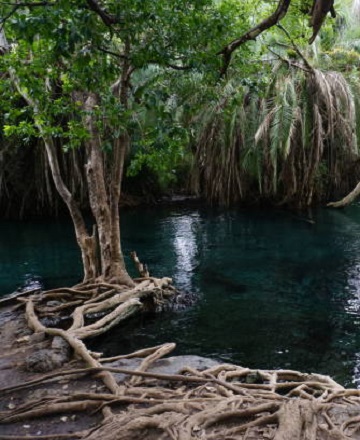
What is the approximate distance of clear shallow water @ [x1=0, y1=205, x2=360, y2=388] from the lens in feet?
22.8

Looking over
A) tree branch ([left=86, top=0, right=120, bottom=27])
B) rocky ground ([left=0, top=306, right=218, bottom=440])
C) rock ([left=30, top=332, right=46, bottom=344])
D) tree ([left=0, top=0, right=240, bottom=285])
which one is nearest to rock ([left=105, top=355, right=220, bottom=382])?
rocky ground ([left=0, top=306, right=218, bottom=440])

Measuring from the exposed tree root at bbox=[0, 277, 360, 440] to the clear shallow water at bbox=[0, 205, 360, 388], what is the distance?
4.07ft

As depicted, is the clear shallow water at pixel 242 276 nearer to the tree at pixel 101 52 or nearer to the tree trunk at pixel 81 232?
the tree trunk at pixel 81 232

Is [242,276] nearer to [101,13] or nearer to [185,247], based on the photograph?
[185,247]

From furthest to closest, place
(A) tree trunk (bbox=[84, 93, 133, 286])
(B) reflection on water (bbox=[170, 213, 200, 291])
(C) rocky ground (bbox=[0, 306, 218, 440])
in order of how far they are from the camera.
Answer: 1. (B) reflection on water (bbox=[170, 213, 200, 291])
2. (A) tree trunk (bbox=[84, 93, 133, 286])
3. (C) rocky ground (bbox=[0, 306, 218, 440])

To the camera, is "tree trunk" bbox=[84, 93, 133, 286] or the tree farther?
"tree trunk" bbox=[84, 93, 133, 286]

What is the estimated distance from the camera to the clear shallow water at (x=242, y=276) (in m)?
6.95

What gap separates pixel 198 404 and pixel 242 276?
6.43m

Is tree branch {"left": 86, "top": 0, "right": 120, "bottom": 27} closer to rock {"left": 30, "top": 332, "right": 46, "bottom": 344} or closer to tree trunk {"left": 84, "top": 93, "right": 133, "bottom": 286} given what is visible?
rock {"left": 30, "top": 332, "right": 46, "bottom": 344}

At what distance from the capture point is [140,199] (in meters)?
21.1

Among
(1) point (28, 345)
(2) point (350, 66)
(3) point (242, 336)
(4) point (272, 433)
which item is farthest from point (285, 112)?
(4) point (272, 433)

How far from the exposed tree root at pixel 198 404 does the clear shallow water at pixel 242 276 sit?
1.24 metres

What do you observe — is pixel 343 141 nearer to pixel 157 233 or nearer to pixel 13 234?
pixel 157 233

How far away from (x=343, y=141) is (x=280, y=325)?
11.0 m
